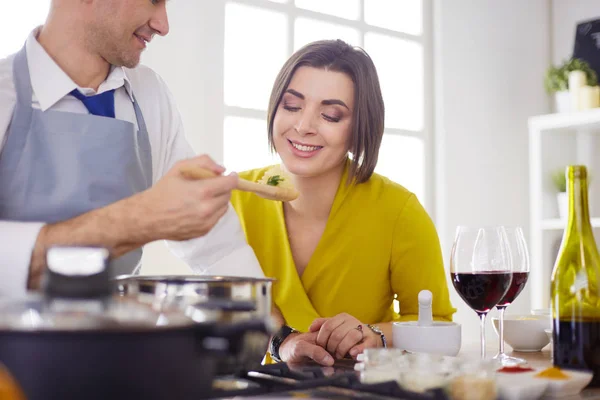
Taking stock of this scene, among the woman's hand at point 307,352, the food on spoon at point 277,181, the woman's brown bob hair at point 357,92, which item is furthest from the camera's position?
the woman's brown bob hair at point 357,92

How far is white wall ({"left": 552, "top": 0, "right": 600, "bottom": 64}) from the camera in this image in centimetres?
421

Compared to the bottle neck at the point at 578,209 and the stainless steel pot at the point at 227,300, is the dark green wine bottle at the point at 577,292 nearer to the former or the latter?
the bottle neck at the point at 578,209

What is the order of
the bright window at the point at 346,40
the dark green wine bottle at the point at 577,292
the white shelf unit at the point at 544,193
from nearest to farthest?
the dark green wine bottle at the point at 577,292, the bright window at the point at 346,40, the white shelf unit at the point at 544,193

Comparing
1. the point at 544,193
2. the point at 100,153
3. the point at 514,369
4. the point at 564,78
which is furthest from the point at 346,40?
the point at 514,369

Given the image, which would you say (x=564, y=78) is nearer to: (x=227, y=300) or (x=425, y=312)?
(x=425, y=312)

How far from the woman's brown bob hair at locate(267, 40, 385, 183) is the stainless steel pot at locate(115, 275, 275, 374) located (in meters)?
1.23

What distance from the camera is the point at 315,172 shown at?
6.51 feet

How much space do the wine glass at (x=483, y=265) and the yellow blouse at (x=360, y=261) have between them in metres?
0.64

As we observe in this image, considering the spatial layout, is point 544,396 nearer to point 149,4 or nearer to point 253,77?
point 149,4

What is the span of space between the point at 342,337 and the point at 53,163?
0.72 meters

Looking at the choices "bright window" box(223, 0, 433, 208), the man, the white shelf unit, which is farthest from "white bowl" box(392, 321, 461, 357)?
the white shelf unit

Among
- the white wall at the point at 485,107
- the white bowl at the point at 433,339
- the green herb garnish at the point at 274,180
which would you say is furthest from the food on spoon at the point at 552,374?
the white wall at the point at 485,107

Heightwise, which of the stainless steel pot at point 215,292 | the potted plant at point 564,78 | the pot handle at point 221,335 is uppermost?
the potted plant at point 564,78

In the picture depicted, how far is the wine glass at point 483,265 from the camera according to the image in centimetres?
121
